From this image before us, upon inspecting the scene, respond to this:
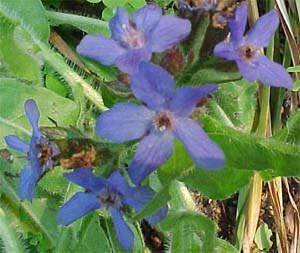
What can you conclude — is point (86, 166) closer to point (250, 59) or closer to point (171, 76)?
point (171, 76)

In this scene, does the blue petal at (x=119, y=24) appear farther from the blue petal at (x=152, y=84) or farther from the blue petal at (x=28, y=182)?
the blue petal at (x=28, y=182)

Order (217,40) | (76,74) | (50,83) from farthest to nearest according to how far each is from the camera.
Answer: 1. (50,83)
2. (76,74)
3. (217,40)

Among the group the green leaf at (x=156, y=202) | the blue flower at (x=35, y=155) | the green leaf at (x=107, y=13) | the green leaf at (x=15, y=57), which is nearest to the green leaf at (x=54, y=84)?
the green leaf at (x=15, y=57)

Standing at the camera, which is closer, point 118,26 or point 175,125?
point 175,125

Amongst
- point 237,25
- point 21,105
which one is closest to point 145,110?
point 237,25

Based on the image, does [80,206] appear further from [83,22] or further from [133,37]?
[83,22]

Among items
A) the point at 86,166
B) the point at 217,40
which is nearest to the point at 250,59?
the point at 217,40

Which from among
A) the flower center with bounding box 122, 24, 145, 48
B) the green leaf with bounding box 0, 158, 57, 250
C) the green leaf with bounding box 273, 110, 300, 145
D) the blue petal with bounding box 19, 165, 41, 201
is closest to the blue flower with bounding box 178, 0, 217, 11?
the flower center with bounding box 122, 24, 145, 48

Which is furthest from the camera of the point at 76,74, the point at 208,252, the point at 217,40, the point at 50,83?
the point at 50,83
